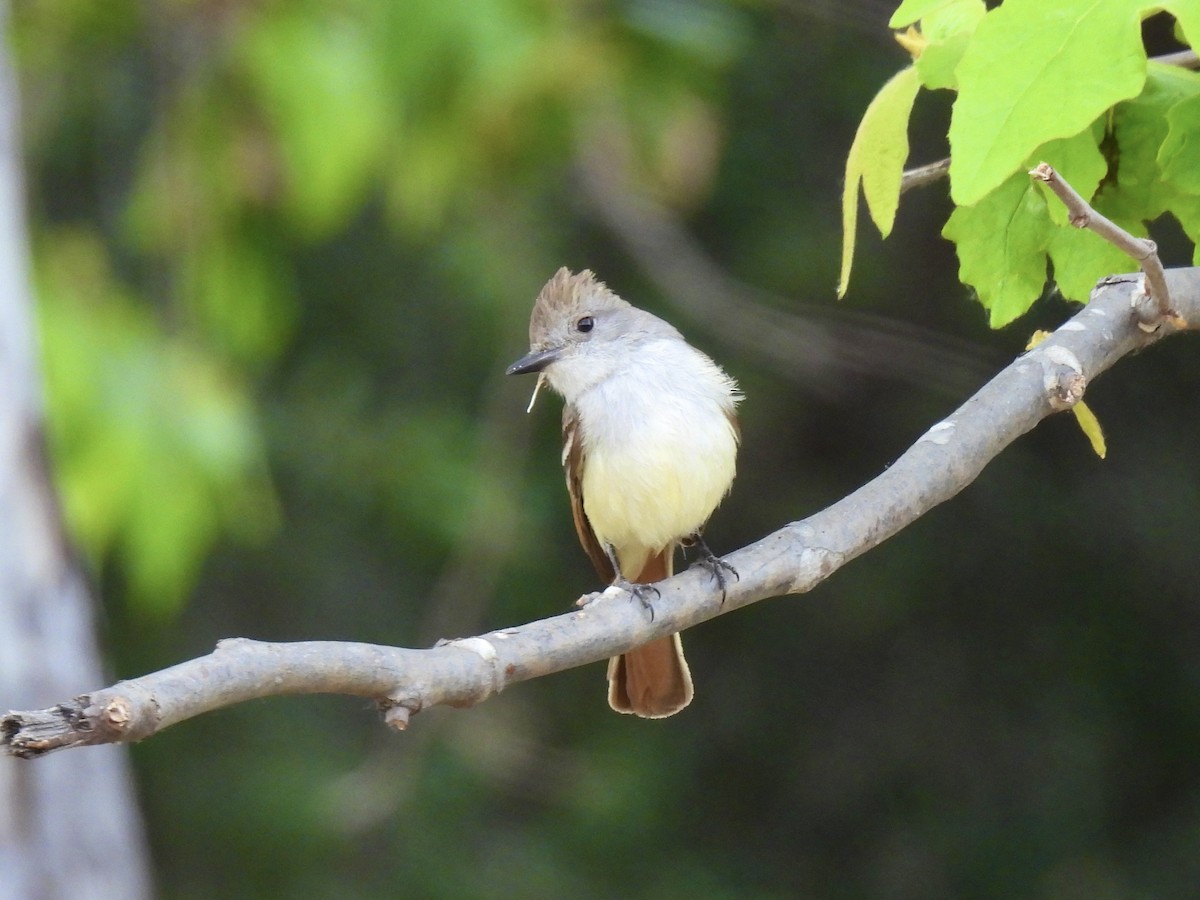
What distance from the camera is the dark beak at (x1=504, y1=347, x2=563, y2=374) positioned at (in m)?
3.48

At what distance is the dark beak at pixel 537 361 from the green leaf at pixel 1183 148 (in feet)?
6.08

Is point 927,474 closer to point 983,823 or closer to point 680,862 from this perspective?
point 983,823

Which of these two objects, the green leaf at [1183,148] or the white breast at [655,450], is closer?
the green leaf at [1183,148]

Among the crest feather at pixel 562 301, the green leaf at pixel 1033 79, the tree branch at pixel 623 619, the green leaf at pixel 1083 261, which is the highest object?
the crest feather at pixel 562 301

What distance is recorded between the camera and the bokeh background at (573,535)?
5.88 m

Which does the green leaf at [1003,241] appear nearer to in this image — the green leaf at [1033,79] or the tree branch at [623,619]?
the tree branch at [623,619]

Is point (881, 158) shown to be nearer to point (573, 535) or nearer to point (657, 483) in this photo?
point (657, 483)

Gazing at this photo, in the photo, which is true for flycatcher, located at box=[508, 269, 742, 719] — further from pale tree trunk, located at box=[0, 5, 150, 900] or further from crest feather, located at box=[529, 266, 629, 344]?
pale tree trunk, located at box=[0, 5, 150, 900]

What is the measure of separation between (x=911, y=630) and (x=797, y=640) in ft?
1.76

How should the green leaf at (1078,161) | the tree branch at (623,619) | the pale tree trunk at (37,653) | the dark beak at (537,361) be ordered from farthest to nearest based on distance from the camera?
the pale tree trunk at (37,653) → the dark beak at (537,361) → the green leaf at (1078,161) → the tree branch at (623,619)

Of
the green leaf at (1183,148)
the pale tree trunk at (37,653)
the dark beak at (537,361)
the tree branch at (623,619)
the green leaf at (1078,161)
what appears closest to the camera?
the tree branch at (623,619)

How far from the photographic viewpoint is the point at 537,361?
11.6 feet

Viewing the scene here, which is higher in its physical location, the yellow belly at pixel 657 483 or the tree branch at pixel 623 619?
the yellow belly at pixel 657 483

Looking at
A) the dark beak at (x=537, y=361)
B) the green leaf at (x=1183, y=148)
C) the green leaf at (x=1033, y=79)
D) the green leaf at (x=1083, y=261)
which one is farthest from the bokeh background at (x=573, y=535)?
the green leaf at (x=1033, y=79)
